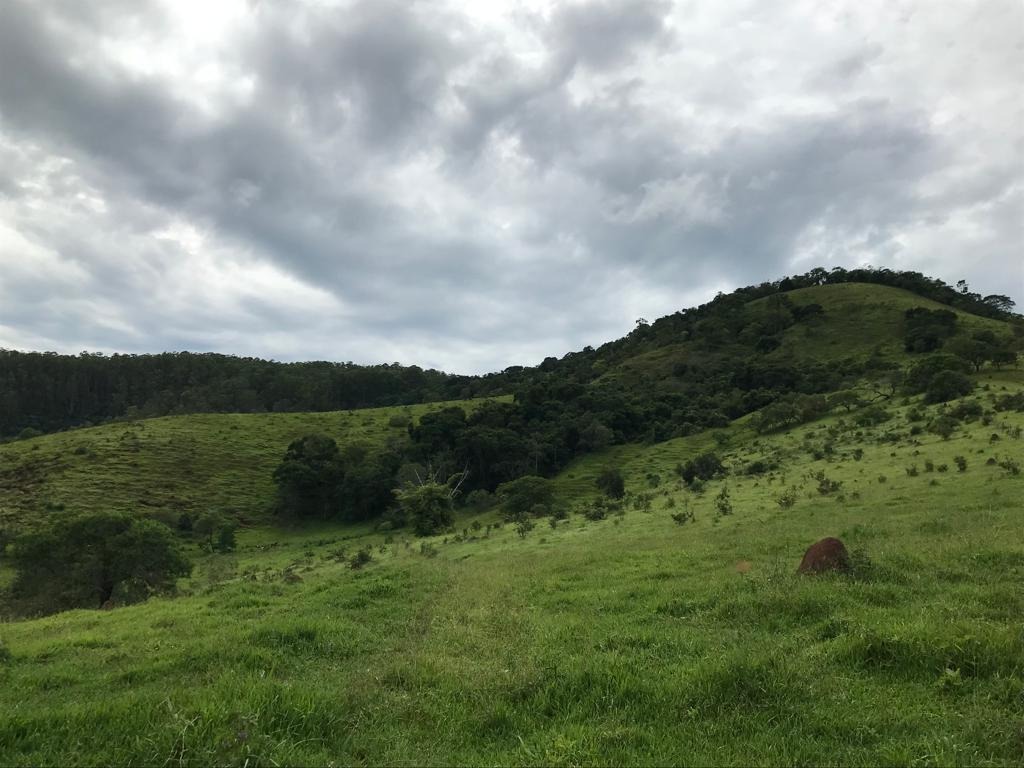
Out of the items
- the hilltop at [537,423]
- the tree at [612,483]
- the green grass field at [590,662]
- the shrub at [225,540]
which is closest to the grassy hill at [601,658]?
the green grass field at [590,662]

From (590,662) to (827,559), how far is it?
7.33m

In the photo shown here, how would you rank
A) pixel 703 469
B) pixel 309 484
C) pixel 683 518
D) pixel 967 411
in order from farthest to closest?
pixel 309 484, pixel 703 469, pixel 967 411, pixel 683 518

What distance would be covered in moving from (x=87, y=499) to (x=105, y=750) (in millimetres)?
72873

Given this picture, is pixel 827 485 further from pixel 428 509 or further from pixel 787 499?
pixel 428 509

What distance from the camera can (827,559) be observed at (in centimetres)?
1294

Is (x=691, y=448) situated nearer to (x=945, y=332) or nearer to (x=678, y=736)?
(x=945, y=332)

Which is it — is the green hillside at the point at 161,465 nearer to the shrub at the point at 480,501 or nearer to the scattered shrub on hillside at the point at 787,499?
the shrub at the point at 480,501

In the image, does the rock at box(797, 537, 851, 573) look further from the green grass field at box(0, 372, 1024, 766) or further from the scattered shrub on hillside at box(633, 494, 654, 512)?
the scattered shrub on hillside at box(633, 494, 654, 512)

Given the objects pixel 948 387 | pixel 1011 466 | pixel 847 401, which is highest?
pixel 847 401

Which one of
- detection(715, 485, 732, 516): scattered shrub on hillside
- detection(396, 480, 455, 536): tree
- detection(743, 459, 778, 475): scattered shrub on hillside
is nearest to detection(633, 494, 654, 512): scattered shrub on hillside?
detection(715, 485, 732, 516): scattered shrub on hillside

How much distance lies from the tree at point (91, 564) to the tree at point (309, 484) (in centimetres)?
3876

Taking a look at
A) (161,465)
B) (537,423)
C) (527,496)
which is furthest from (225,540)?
(537,423)

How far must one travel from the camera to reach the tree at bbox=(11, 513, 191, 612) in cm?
3192

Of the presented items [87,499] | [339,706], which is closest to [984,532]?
[339,706]
